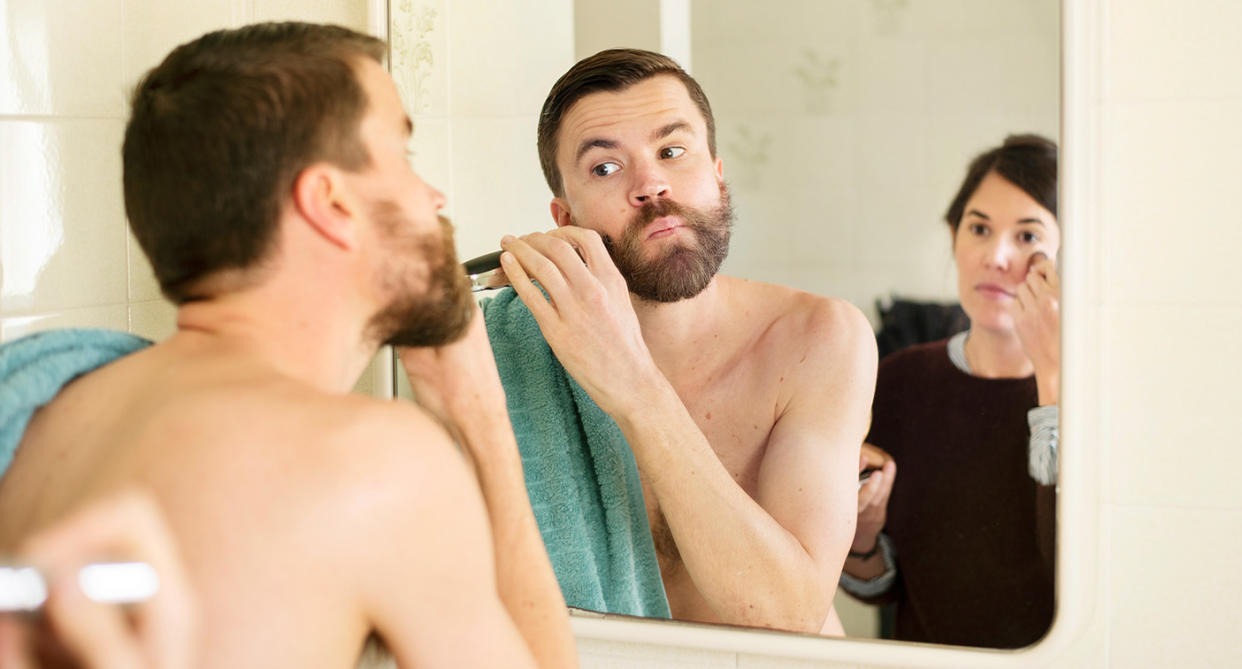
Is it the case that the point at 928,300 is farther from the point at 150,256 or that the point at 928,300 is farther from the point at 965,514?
the point at 150,256

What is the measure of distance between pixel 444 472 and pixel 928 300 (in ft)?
1.74

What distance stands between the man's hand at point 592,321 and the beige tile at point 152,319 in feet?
1.58

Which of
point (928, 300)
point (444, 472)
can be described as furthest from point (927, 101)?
point (444, 472)

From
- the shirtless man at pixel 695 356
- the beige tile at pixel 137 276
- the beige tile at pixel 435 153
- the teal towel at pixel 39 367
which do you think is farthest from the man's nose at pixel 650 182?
the beige tile at pixel 137 276

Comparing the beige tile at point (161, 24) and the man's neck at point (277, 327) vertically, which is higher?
the beige tile at point (161, 24)

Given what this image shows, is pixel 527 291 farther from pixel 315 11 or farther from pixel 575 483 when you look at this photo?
pixel 315 11

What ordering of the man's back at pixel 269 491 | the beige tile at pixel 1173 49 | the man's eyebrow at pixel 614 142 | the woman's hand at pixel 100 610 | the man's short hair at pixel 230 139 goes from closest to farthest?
the woman's hand at pixel 100 610 → the man's back at pixel 269 491 → the man's short hair at pixel 230 139 → the beige tile at pixel 1173 49 → the man's eyebrow at pixel 614 142

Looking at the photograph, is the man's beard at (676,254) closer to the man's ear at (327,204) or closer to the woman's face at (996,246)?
the woman's face at (996,246)

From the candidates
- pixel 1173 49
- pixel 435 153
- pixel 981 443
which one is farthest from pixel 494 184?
pixel 1173 49

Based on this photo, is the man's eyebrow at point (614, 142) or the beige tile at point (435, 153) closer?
the man's eyebrow at point (614, 142)

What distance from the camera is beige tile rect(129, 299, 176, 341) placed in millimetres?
1186

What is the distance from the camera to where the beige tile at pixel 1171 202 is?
0.90 meters

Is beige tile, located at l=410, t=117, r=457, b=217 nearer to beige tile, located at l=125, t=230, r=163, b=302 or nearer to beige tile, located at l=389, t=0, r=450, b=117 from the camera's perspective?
beige tile, located at l=389, t=0, r=450, b=117

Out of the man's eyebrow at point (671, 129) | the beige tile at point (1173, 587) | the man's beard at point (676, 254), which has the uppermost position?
the man's eyebrow at point (671, 129)
